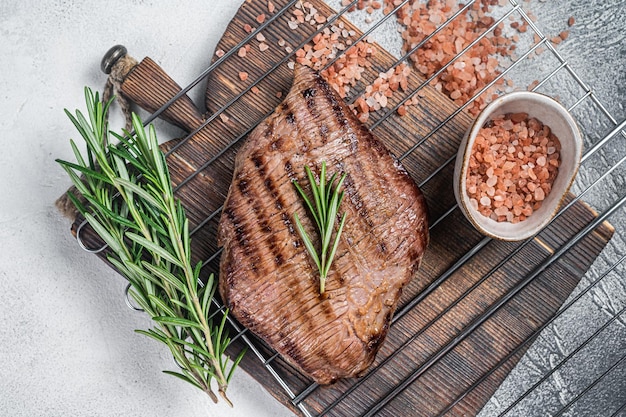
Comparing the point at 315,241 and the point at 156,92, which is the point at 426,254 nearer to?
the point at 315,241

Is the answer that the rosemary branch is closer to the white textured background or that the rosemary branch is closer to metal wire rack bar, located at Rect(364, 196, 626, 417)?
the white textured background

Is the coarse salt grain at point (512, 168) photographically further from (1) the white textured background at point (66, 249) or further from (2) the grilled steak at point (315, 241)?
(1) the white textured background at point (66, 249)

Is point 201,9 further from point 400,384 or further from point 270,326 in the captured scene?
point 400,384

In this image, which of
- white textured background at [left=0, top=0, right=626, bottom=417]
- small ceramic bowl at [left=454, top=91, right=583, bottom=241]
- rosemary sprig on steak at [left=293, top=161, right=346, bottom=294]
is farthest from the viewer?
white textured background at [left=0, top=0, right=626, bottom=417]

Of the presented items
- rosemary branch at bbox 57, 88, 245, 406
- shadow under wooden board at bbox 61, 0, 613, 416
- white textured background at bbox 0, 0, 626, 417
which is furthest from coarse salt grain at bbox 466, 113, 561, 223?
rosemary branch at bbox 57, 88, 245, 406

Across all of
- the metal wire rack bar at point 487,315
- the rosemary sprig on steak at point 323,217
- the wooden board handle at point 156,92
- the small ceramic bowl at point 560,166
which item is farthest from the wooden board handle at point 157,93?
the metal wire rack bar at point 487,315

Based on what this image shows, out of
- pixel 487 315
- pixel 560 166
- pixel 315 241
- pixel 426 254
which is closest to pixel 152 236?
pixel 315 241
